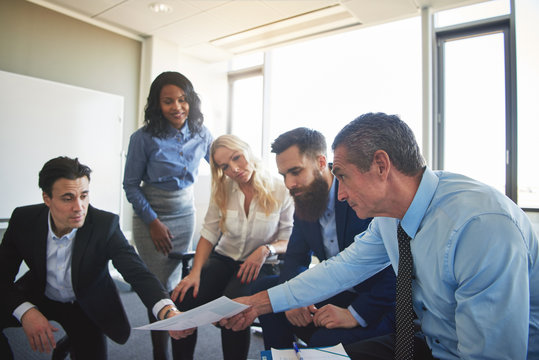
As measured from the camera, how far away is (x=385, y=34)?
148 inches

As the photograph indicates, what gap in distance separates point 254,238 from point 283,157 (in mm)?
535

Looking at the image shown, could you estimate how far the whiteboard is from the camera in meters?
3.13

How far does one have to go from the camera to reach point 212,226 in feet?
6.75

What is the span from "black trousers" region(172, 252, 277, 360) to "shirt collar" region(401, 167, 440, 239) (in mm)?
934

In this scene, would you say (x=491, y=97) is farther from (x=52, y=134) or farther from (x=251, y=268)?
(x=52, y=134)

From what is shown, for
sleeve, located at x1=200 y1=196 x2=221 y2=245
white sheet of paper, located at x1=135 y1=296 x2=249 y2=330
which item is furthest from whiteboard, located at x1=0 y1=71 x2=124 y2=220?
white sheet of paper, located at x1=135 y1=296 x2=249 y2=330

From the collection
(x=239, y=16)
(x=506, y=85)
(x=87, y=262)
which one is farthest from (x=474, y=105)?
(x=87, y=262)

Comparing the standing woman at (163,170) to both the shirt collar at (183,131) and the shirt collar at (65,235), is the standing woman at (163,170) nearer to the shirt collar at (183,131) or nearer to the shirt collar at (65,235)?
the shirt collar at (183,131)

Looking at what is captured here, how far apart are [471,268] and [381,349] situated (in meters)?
0.47

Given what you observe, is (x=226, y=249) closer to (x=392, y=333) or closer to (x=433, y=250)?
(x=392, y=333)

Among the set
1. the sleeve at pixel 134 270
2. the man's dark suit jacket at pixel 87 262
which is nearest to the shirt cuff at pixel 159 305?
the sleeve at pixel 134 270

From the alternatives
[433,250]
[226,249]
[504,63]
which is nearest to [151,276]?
[226,249]

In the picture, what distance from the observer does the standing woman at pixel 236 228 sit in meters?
1.78

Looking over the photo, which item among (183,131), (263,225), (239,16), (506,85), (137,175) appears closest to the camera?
(263,225)
